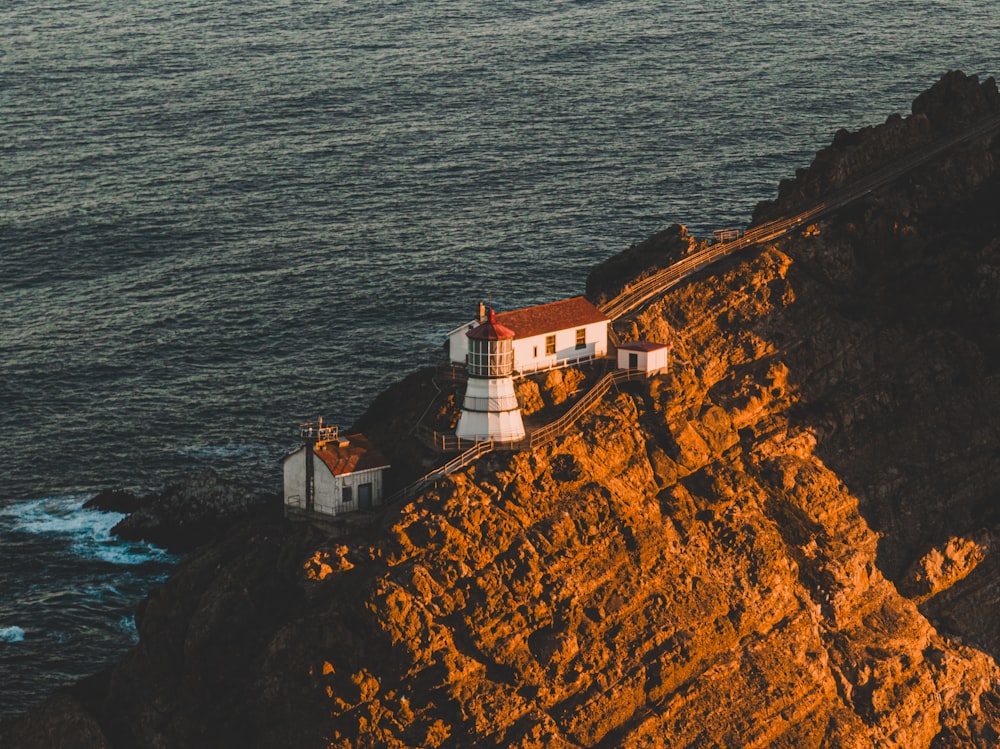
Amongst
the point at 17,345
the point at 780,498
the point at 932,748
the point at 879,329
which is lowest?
the point at 932,748

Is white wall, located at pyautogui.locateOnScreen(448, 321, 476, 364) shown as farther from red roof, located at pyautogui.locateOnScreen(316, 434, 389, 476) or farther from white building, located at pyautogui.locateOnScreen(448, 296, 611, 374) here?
red roof, located at pyautogui.locateOnScreen(316, 434, 389, 476)

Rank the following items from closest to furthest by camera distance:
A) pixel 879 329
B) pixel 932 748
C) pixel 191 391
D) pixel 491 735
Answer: pixel 491 735 < pixel 932 748 < pixel 879 329 < pixel 191 391

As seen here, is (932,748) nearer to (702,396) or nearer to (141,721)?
(702,396)

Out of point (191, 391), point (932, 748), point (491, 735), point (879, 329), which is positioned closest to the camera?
point (491, 735)

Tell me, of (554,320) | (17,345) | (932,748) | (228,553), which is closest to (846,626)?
(932,748)

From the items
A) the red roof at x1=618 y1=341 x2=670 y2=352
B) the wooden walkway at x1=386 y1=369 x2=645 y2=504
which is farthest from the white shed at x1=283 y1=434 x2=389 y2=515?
the red roof at x1=618 y1=341 x2=670 y2=352

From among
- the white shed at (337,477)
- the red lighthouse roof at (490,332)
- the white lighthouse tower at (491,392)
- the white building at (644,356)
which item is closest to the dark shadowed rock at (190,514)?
the white shed at (337,477)
